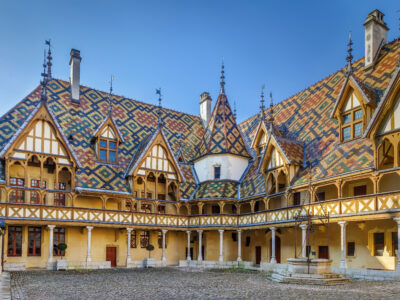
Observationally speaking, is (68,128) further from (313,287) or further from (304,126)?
(313,287)

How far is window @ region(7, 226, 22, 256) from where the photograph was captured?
23516mm

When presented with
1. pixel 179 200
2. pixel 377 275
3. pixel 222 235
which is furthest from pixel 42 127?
pixel 377 275

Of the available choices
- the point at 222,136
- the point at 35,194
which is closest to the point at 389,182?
the point at 222,136

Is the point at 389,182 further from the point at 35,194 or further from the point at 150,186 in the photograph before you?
the point at 35,194

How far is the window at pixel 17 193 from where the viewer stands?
78.2 feet

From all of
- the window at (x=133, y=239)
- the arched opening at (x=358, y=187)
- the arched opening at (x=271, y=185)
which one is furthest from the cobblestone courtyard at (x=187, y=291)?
the window at (x=133, y=239)

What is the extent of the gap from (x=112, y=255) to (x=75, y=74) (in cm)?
1331

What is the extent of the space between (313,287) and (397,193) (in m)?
5.85

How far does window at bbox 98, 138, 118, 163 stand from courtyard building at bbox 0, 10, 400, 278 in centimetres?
7

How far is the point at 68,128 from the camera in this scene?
27953 millimetres

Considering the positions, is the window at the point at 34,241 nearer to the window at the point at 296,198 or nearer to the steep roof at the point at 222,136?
the steep roof at the point at 222,136

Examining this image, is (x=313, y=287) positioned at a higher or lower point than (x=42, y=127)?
lower

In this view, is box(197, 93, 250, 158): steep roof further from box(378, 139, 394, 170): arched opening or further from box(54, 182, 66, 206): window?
box(378, 139, 394, 170): arched opening

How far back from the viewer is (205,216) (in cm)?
2825
